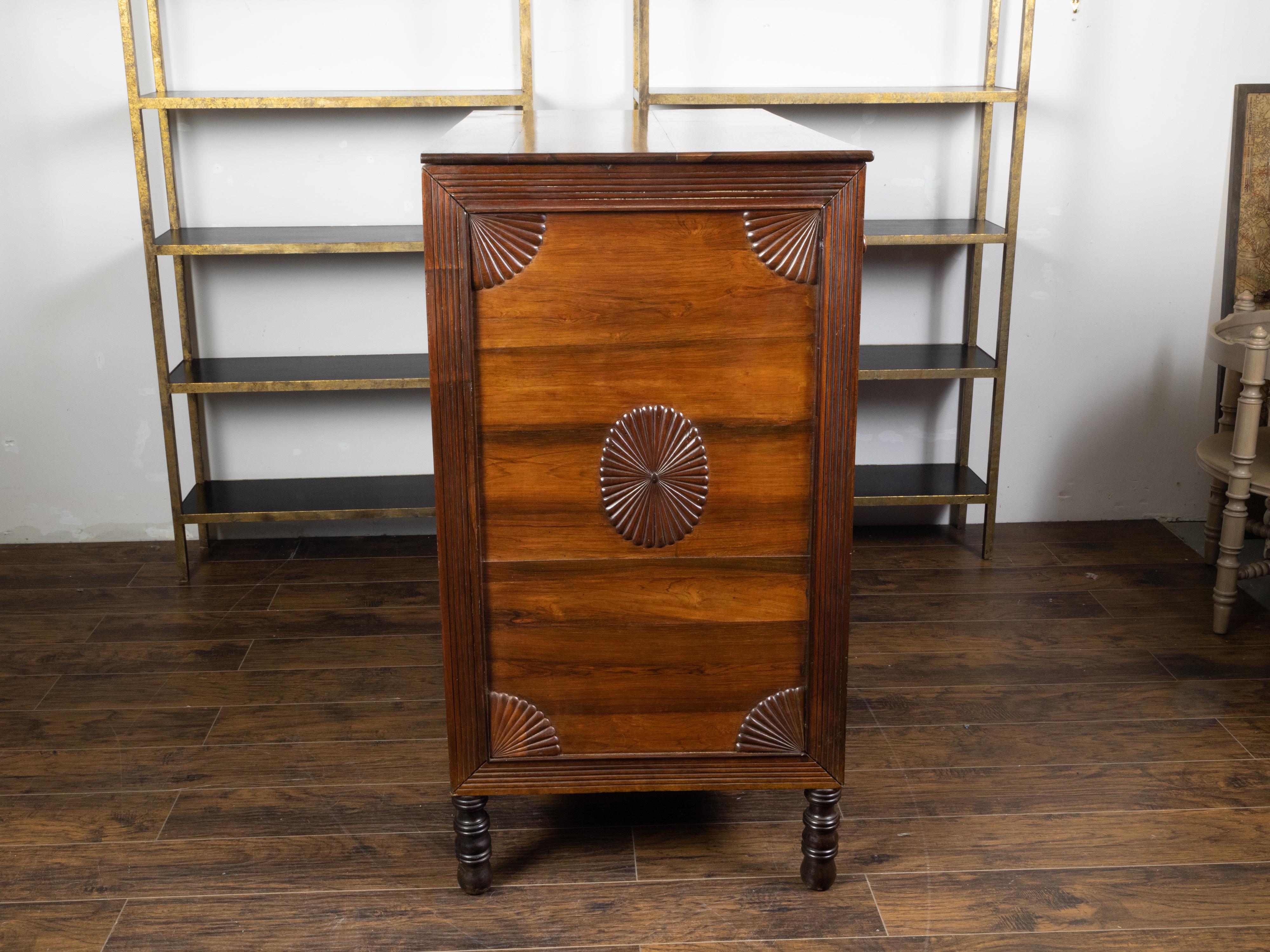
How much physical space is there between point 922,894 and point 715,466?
0.85 meters

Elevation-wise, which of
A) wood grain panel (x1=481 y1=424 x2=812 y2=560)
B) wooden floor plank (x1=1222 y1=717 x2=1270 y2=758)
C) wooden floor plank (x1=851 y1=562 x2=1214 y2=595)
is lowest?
wooden floor plank (x1=851 y1=562 x2=1214 y2=595)

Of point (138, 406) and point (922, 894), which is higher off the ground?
point (138, 406)

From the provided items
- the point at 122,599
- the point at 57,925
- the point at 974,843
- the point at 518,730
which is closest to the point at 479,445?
the point at 518,730

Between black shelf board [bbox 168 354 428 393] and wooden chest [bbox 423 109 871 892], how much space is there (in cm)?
130

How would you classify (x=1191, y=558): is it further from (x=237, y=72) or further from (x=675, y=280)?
(x=237, y=72)

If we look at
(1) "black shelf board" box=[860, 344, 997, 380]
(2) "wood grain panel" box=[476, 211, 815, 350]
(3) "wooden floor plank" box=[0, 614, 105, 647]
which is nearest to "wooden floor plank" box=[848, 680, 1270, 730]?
(3) "wooden floor plank" box=[0, 614, 105, 647]

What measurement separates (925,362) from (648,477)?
1.79 m

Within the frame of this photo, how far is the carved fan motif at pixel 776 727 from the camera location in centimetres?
198

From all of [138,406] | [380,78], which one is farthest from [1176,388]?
[138,406]

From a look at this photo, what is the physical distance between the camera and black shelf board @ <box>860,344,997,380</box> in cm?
331

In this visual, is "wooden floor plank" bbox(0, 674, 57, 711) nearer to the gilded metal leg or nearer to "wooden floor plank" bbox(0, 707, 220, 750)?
"wooden floor plank" bbox(0, 707, 220, 750)

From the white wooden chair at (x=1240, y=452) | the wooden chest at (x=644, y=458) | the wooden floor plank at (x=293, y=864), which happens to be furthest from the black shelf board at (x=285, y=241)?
the white wooden chair at (x=1240, y=452)

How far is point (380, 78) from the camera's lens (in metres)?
3.32

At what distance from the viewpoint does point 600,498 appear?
187 centimetres
